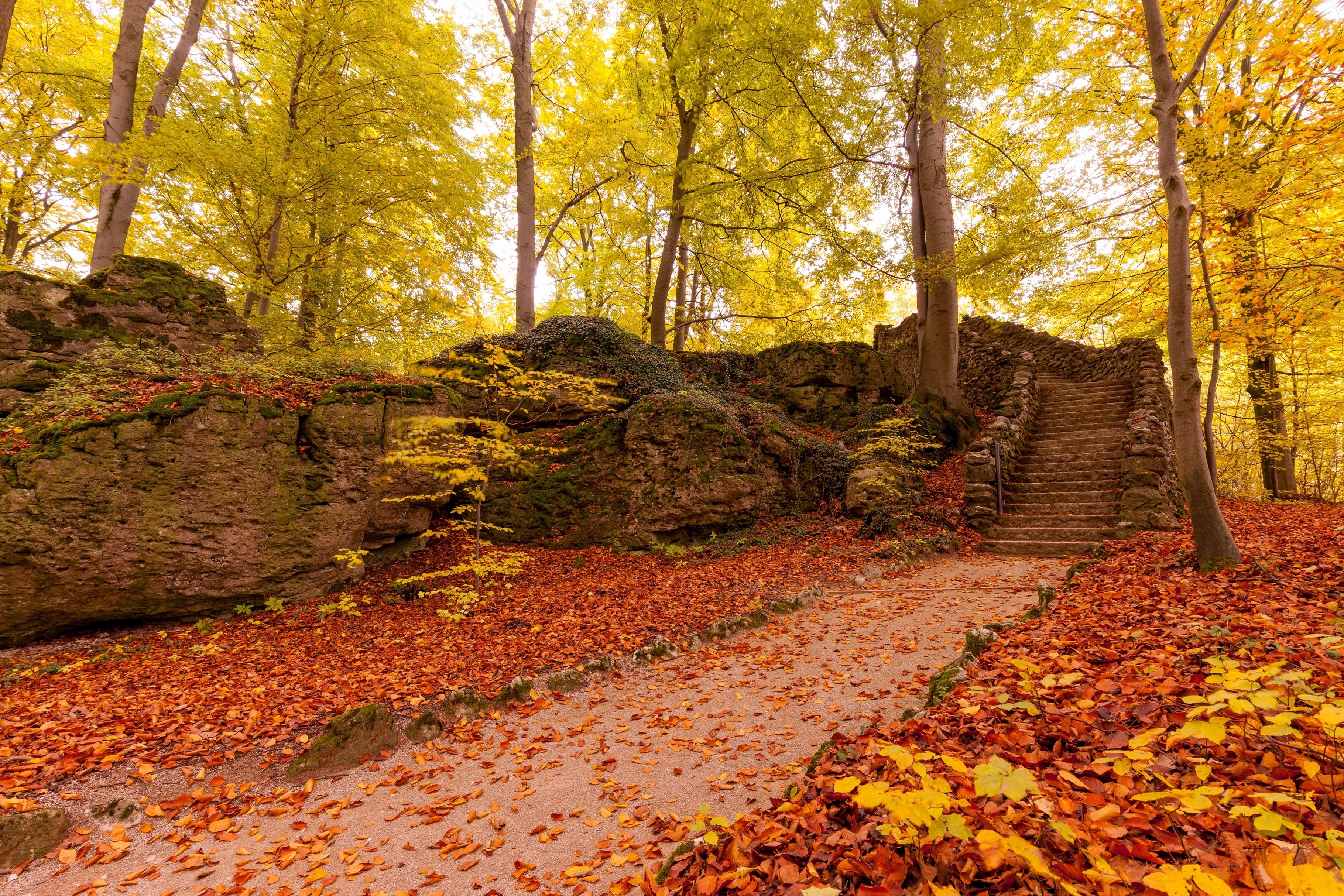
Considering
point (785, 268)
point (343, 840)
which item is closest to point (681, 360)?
point (785, 268)

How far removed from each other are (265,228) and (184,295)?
206 cm

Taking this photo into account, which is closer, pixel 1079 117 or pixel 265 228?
pixel 265 228

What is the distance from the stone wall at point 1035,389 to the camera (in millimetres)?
8266

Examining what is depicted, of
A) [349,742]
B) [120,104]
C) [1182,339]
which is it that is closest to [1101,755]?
[349,742]

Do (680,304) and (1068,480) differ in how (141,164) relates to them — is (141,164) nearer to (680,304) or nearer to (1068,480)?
(680,304)

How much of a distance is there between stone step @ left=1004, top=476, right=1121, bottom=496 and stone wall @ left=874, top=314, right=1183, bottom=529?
26 cm

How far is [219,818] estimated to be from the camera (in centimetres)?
318

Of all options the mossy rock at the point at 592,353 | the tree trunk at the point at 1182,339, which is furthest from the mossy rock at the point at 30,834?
the tree trunk at the point at 1182,339

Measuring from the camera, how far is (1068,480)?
9766 mm

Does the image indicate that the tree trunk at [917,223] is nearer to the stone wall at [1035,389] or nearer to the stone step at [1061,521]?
the stone wall at [1035,389]

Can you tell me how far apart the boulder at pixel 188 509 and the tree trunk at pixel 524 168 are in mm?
5045

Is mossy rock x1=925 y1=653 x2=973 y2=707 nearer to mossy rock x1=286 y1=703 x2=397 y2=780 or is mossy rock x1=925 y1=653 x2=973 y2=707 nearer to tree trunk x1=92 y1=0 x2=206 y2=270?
mossy rock x1=286 y1=703 x2=397 y2=780

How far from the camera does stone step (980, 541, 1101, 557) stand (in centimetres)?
789

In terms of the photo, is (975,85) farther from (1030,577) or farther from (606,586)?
(606,586)
